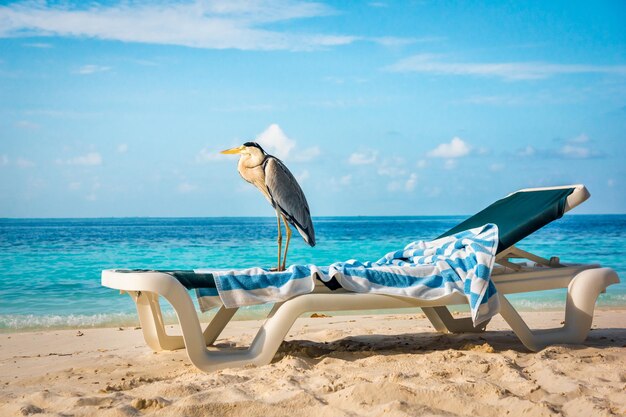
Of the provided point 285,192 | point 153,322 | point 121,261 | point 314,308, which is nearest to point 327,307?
point 314,308

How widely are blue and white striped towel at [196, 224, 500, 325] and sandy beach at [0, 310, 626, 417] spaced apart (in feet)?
1.08

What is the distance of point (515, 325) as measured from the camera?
3957mm

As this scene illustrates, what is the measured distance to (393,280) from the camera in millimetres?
3795

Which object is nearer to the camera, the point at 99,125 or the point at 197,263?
the point at 197,263

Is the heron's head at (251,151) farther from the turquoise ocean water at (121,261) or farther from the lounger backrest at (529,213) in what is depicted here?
the turquoise ocean water at (121,261)

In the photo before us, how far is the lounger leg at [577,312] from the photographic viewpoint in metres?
4.01

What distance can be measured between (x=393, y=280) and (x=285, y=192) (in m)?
0.86

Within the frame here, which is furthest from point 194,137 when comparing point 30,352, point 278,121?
point 30,352

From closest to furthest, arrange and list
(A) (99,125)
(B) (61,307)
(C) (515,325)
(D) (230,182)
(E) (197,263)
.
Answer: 1. (C) (515,325)
2. (B) (61,307)
3. (E) (197,263)
4. (D) (230,182)
5. (A) (99,125)

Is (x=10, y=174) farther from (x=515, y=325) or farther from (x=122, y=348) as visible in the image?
(x=515, y=325)

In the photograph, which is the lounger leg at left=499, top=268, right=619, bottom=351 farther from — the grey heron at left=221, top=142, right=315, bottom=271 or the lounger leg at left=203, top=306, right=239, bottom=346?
→ the lounger leg at left=203, top=306, right=239, bottom=346

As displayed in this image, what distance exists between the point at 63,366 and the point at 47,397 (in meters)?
1.12

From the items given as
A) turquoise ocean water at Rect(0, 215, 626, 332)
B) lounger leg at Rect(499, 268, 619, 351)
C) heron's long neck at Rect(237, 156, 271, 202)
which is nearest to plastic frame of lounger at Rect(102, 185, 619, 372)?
lounger leg at Rect(499, 268, 619, 351)

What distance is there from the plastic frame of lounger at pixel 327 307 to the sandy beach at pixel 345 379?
0.34 ft
